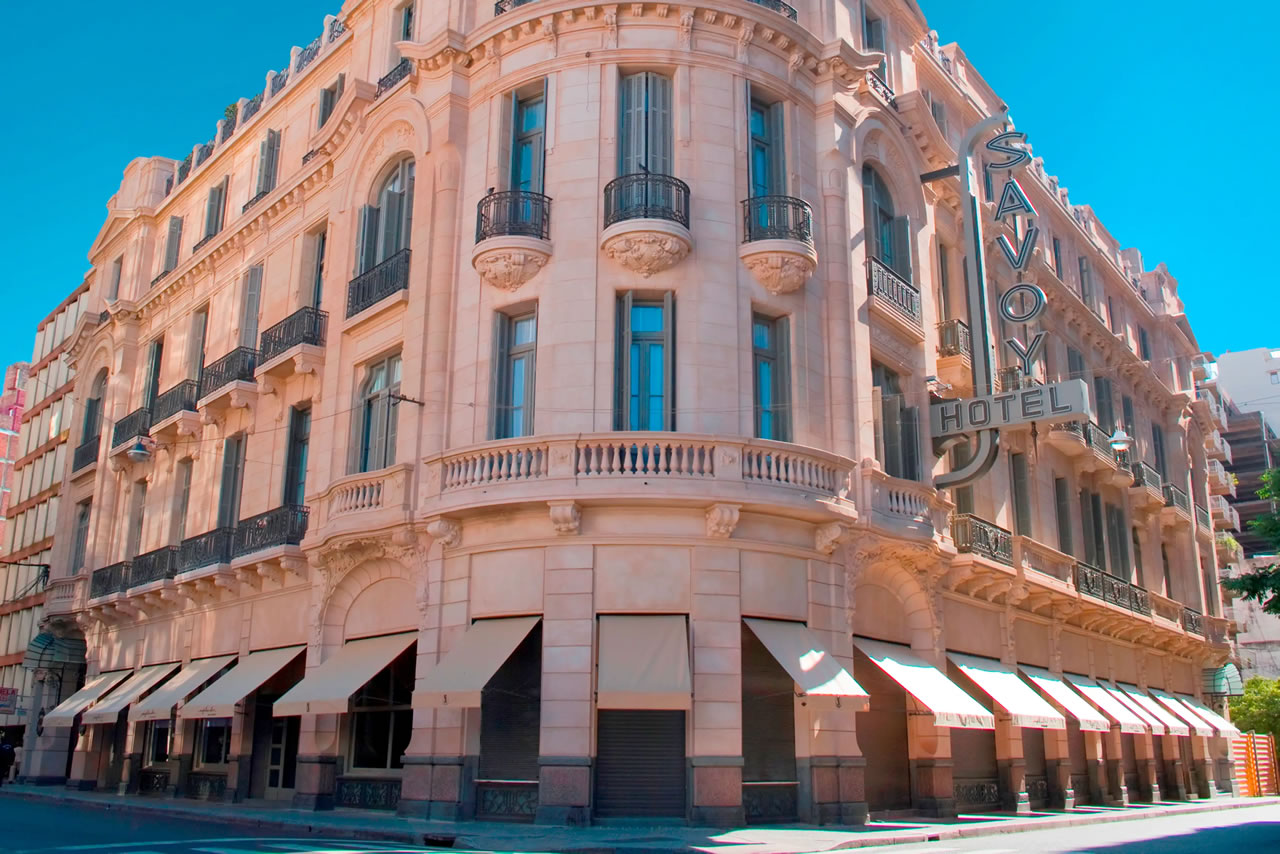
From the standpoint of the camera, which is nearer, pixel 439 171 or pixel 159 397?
pixel 439 171

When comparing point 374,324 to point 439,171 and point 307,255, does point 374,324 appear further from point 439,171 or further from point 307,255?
point 307,255

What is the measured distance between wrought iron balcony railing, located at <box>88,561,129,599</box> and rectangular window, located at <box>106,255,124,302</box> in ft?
35.7

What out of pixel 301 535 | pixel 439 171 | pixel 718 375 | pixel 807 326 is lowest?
pixel 301 535

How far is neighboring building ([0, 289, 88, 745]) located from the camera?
42656 mm

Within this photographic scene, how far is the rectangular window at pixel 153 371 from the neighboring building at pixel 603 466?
2.84m

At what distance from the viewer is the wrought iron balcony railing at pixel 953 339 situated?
87.5 feet

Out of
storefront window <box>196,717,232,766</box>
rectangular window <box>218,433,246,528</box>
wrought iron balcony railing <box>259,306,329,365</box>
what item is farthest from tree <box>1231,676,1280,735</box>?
wrought iron balcony railing <box>259,306,329,365</box>

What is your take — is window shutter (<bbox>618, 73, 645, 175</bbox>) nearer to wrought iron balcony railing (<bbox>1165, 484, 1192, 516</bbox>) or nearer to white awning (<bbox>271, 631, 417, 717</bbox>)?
white awning (<bbox>271, 631, 417, 717</bbox>)

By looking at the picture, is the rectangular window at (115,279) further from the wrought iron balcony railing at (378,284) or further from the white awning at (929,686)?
the white awning at (929,686)

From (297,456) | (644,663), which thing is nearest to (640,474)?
(644,663)

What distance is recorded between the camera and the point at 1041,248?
114 feet

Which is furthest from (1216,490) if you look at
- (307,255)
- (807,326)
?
(307,255)

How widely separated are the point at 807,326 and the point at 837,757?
7846mm

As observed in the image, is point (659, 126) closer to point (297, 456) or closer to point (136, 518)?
point (297, 456)
